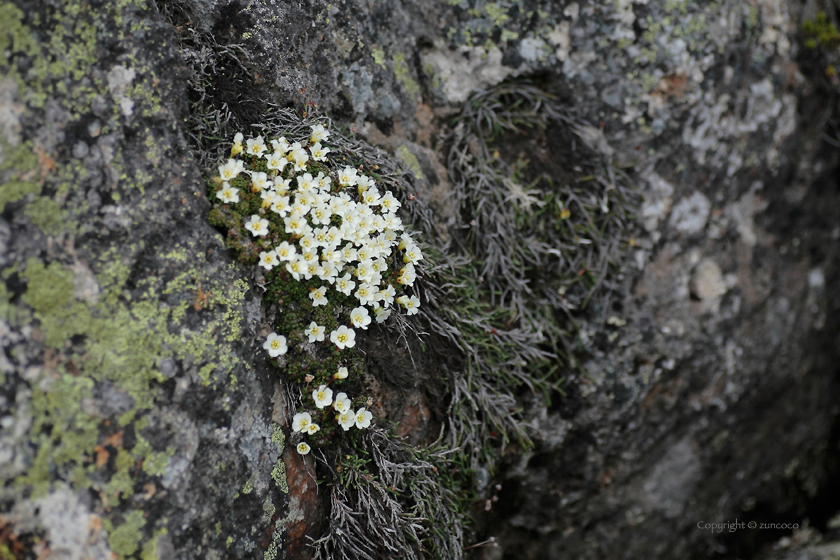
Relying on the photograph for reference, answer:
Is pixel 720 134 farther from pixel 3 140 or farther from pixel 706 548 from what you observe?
pixel 3 140

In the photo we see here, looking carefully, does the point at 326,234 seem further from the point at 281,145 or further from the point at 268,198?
the point at 281,145

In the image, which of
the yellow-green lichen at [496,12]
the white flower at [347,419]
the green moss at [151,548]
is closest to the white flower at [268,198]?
the white flower at [347,419]

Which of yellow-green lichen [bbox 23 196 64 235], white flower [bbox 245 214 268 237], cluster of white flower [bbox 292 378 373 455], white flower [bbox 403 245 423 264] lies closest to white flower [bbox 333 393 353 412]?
cluster of white flower [bbox 292 378 373 455]

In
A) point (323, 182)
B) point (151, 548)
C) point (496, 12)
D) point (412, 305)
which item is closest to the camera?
point (151, 548)

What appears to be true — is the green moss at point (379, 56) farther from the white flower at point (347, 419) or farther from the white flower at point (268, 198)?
the white flower at point (347, 419)

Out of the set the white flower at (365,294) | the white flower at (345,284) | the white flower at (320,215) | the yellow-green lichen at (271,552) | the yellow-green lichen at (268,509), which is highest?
the white flower at (320,215)

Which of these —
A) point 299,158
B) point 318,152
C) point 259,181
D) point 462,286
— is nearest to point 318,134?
point 318,152

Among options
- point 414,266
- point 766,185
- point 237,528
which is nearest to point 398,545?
point 237,528
